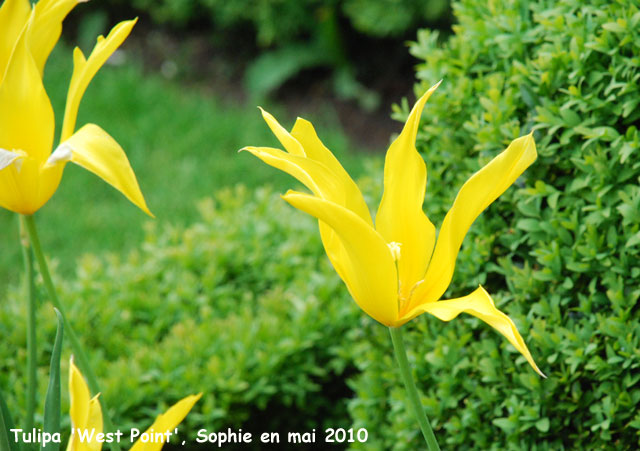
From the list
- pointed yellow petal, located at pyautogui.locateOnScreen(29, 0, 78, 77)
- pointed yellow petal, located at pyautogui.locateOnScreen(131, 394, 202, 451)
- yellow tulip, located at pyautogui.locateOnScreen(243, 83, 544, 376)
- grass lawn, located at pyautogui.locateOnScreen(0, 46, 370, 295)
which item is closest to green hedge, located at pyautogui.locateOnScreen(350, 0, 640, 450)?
yellow tulip, located at pyautogui.locateOnScreen(243, 83, 544, 376)

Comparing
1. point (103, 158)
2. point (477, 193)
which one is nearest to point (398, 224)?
point (477, 193)

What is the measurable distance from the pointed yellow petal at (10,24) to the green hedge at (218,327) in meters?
1.14


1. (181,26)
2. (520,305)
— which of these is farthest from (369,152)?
(520,305)

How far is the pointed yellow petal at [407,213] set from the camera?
55.7 inches

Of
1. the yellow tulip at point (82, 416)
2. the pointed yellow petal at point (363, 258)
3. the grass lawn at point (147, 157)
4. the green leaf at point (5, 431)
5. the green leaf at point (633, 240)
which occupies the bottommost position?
the yellow tulip at point (82, 416)

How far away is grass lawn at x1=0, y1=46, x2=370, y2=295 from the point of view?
14.5 feet

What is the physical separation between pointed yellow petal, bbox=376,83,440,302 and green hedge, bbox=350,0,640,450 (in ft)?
1.60

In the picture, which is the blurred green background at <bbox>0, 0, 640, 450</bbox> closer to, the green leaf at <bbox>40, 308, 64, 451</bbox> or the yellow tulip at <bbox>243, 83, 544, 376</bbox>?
the yellow tulip at <bbox>243, 83, 544, 376</bbox>

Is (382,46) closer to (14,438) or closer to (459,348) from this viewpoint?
(459,348)

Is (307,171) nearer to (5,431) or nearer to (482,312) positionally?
(482,312)

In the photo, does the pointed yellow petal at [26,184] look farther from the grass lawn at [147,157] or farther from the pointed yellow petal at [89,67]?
the grass lawn at [147,157]

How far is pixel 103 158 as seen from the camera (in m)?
1.34

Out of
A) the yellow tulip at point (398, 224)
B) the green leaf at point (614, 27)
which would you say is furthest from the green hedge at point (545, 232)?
the yellow tulip at point (398, 224)

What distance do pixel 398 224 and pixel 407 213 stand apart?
0.03 meters
